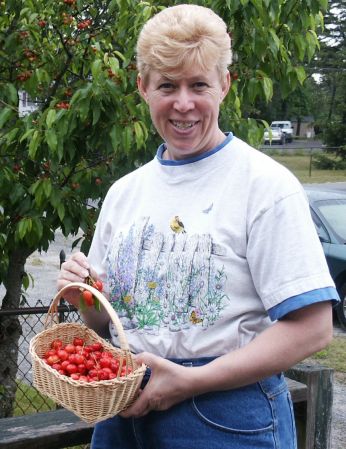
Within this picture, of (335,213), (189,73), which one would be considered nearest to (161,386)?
(189,73)

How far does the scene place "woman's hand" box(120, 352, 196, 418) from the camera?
159 cm

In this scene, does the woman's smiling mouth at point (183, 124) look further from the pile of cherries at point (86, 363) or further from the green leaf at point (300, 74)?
the green leaf at point (300, 74)

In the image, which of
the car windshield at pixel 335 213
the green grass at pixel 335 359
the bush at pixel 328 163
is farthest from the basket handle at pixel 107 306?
the bush at pixel 328 163

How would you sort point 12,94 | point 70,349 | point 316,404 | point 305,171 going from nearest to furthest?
point 70,349
point 316,404
point 12,94
point 305,171

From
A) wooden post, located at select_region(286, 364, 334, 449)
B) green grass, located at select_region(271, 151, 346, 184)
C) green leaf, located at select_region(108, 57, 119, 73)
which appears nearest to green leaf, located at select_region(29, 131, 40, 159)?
green leaf, located at select_region(108, 57, 119, 73)

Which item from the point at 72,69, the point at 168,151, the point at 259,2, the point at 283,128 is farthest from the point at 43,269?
the point at 283,128

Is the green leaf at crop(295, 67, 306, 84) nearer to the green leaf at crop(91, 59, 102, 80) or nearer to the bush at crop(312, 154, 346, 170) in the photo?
the green leaf at crop(91, 59, 102, 80)

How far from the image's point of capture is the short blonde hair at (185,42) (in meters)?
1.61

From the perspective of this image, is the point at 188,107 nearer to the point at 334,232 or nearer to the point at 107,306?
the point at 107,306

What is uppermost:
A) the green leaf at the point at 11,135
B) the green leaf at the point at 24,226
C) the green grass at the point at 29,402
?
the green leaf at the point at 11,135

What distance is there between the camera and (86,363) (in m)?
1.71

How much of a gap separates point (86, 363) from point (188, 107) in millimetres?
626

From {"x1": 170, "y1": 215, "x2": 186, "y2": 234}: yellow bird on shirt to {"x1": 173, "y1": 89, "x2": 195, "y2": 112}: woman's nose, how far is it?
9.7 inches

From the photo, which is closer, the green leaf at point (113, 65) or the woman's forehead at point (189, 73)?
the woman's forehead at point (189, 73)
